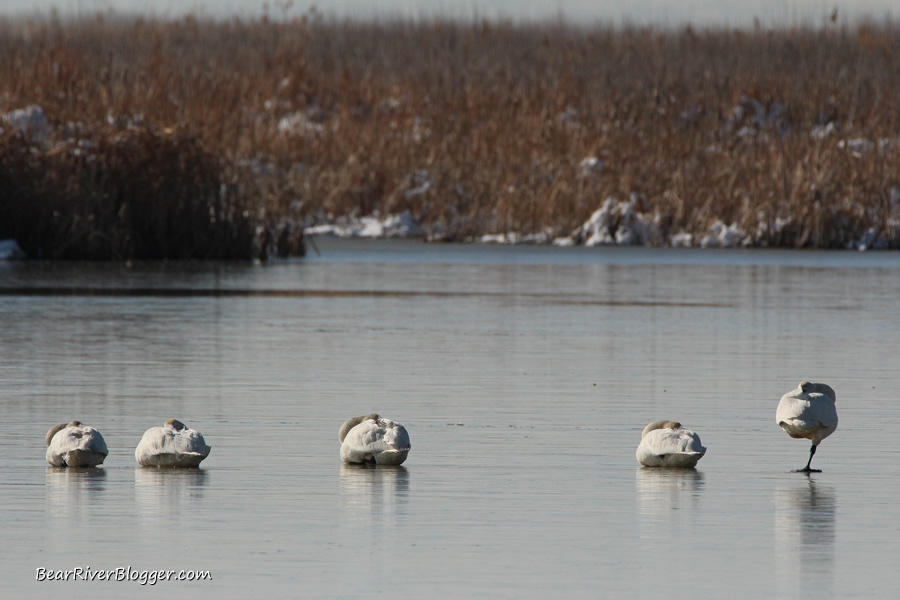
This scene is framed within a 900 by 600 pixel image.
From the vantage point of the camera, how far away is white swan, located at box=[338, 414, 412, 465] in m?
5.46

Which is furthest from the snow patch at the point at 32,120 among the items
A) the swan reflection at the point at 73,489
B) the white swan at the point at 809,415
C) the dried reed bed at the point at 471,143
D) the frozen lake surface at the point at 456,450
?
the white swan at the point at 809,415

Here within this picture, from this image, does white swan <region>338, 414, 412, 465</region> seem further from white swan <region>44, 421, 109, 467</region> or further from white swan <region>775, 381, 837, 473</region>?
white swan <region>775, 381, 837, 473</region>

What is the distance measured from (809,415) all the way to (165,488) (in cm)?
205

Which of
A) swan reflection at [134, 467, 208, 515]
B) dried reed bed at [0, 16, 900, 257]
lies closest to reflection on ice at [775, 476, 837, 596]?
swan reflection at [134, 467, 208, 515]

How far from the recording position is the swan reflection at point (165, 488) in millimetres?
4773

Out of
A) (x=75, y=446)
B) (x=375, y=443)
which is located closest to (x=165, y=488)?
(x=75, y=446)

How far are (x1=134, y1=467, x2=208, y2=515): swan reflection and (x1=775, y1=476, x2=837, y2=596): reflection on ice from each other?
1.66 m

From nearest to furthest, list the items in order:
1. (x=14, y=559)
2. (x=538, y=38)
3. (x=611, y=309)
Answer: (x=14, y=559) < (x=611, y=309) < (x=538, y=38)

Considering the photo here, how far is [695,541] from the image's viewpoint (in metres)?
4.32

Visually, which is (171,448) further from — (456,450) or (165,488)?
(456,450)

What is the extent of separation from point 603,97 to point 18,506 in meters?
26.8

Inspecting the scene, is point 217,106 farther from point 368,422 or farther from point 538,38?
point 368,422

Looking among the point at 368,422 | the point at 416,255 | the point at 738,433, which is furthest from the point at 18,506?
the point at 416,255

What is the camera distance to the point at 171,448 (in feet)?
17.7
